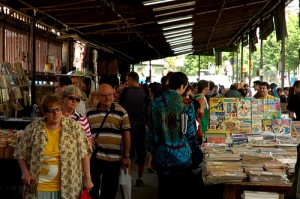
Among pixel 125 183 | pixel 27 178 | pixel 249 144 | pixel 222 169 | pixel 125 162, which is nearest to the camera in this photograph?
pixel 27 178

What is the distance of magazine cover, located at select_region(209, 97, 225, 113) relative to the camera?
360 inches

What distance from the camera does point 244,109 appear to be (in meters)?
9.13

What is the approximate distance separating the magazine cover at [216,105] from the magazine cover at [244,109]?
0.23m

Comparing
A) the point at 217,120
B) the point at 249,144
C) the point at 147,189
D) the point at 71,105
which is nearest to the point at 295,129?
the point at 217,120

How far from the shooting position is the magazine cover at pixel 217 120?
29.9 ft

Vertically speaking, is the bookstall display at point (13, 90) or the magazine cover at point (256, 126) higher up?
the bookstall display at point (13, 90)

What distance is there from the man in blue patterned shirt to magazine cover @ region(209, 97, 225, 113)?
8.97 ft

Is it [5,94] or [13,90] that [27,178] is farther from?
[13,90]

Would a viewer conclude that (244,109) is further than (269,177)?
Yes

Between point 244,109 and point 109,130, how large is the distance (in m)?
2.85

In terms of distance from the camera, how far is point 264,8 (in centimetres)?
2042

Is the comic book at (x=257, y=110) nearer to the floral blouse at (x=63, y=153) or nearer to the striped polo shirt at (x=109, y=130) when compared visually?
the striped polo shirt at (x=109, y=130)

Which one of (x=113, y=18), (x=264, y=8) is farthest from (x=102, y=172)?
(x=264, y=8)

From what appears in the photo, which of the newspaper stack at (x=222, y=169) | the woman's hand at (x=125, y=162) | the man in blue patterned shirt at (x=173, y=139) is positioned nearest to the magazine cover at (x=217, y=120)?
the newspaper stack at (x=222, y=169)
